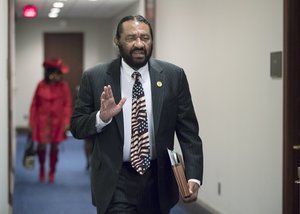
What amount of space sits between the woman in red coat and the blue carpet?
391 mm

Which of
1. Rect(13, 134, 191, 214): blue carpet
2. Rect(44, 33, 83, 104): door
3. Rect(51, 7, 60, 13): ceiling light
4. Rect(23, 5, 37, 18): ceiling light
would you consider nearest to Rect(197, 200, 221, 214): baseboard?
Rect(13, 134, 191, 214): blue carpet

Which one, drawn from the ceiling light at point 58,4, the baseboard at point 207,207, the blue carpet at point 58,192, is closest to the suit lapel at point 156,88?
the baseboard at point 207,207

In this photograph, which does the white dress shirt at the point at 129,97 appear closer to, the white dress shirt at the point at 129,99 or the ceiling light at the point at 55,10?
the white dress shirt at the point at 129,99

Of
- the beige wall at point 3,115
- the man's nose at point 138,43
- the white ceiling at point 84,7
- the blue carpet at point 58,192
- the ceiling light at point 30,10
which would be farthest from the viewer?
the ceiling light at point 30,10

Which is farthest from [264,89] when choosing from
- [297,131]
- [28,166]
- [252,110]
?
[28,166]

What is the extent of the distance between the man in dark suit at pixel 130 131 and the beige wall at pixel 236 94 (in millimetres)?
1104

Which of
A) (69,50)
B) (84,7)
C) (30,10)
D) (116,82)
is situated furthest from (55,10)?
(116,82)

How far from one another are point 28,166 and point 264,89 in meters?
3.98

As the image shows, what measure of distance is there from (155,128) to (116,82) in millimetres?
266

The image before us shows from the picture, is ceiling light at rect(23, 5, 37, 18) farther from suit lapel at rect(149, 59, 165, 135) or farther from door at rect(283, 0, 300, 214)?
suit lapel at rect(149, 59, 165, 135)

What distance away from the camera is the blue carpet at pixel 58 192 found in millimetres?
5642

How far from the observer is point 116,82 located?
264 centimetres

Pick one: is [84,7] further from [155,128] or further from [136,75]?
[155,128]

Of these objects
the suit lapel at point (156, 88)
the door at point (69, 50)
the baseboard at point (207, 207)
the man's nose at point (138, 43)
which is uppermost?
the door at point (69, 50)
